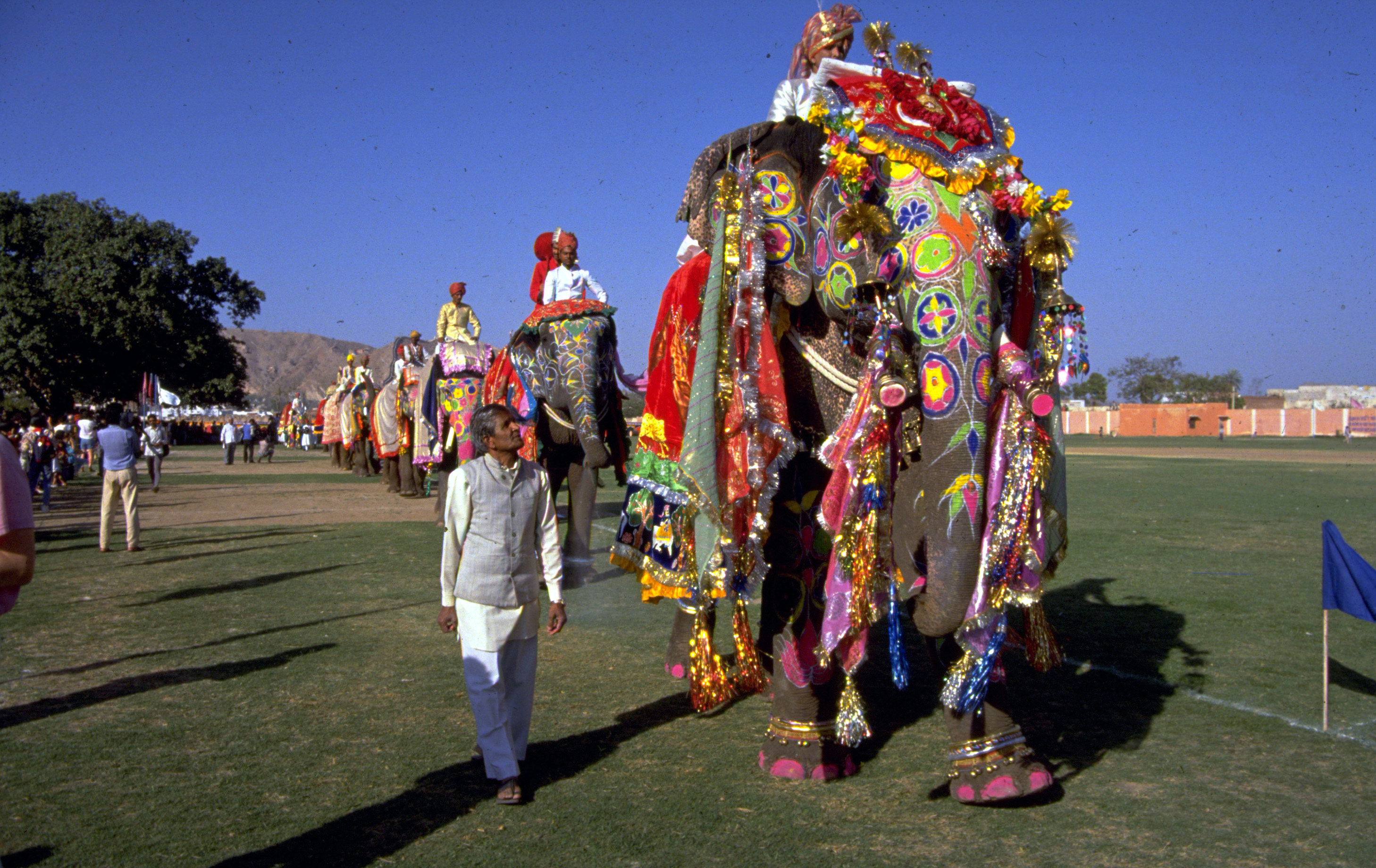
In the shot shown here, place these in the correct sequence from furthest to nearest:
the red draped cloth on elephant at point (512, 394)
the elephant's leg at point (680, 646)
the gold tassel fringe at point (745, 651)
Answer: the red draped cloth on elephant at point (512, 394)
the elephant's leg at point (680, 646)
the gold tassel fringe at point (745, 651)

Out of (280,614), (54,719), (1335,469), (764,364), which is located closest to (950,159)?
(764,364)

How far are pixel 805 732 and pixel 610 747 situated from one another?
0.99m

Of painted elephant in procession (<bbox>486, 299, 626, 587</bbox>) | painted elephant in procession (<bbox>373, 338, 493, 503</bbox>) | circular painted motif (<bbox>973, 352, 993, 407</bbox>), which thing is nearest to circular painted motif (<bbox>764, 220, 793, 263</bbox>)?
circular painted motif (<bbox>973, 352, 993, 407</bbox>)

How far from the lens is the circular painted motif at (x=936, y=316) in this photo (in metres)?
3.60

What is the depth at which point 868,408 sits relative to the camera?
384 centimetres

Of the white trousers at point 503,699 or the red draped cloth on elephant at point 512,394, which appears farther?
the red draped cloth on elephant at point 512,394

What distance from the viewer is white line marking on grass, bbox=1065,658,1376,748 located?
473 centimetres

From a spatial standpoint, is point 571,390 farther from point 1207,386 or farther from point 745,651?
point 1207,386

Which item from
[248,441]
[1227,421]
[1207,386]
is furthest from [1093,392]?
[248,441]

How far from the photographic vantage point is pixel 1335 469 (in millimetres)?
27125

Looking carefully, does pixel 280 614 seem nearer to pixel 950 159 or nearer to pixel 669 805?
pixel 669 805

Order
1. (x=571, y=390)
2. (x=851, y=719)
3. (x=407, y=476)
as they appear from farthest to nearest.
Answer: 1. (x=407, y=476)
2. (x=571, y=390)
3. (x=851, y=719)

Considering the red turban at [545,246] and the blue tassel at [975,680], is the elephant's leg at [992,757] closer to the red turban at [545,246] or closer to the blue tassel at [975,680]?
the blue tassel at [975,680]

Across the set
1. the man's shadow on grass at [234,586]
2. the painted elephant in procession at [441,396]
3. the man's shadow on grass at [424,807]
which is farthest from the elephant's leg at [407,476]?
the man's shadow on grass at [424,807]
